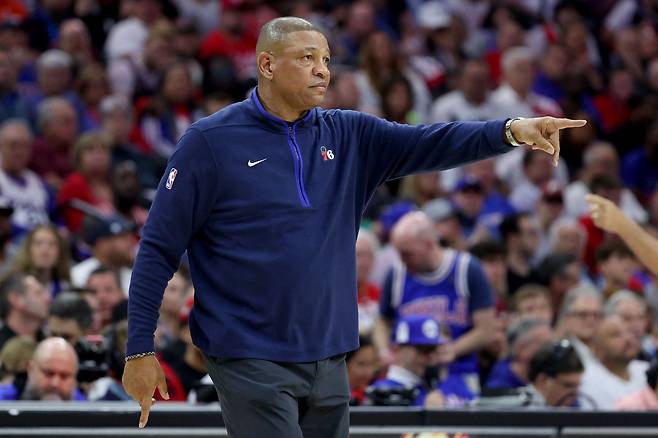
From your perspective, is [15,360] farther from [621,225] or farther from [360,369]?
[621,225]

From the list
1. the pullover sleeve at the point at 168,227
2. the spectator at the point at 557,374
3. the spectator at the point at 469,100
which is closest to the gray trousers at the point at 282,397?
the pullover sleeve at the point at 168,227

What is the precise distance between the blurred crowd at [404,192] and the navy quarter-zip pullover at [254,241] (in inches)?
78.5

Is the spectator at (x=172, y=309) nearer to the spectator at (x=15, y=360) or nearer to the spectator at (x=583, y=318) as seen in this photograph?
the spectator at (x=15, y=360)

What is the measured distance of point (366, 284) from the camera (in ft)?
30.2

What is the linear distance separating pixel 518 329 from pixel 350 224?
12.0 feet

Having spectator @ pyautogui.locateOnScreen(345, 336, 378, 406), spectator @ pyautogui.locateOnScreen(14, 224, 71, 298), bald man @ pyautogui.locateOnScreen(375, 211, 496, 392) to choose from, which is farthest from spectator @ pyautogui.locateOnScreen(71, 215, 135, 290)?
spectator @ pyautogui.locateOnScreen(345, 336, 378, 406)

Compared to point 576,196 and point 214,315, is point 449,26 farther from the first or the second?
point 214,315

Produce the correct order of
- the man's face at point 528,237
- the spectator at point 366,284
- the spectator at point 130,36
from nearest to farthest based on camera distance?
the spectator at point 366,284
the man's face at point 528,237
the spectator at point 130,36

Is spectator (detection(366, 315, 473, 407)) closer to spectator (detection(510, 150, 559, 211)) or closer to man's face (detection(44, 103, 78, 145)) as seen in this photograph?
man's face (detection(44, 103, 78, 145))

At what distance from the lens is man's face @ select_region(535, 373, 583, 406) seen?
7102 mm

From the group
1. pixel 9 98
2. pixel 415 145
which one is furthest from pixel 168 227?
pixel 9 98

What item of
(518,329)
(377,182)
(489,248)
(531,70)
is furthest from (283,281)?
(531,70)

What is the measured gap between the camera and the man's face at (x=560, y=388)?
710cm

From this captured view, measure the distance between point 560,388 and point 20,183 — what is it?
4.49 metres
